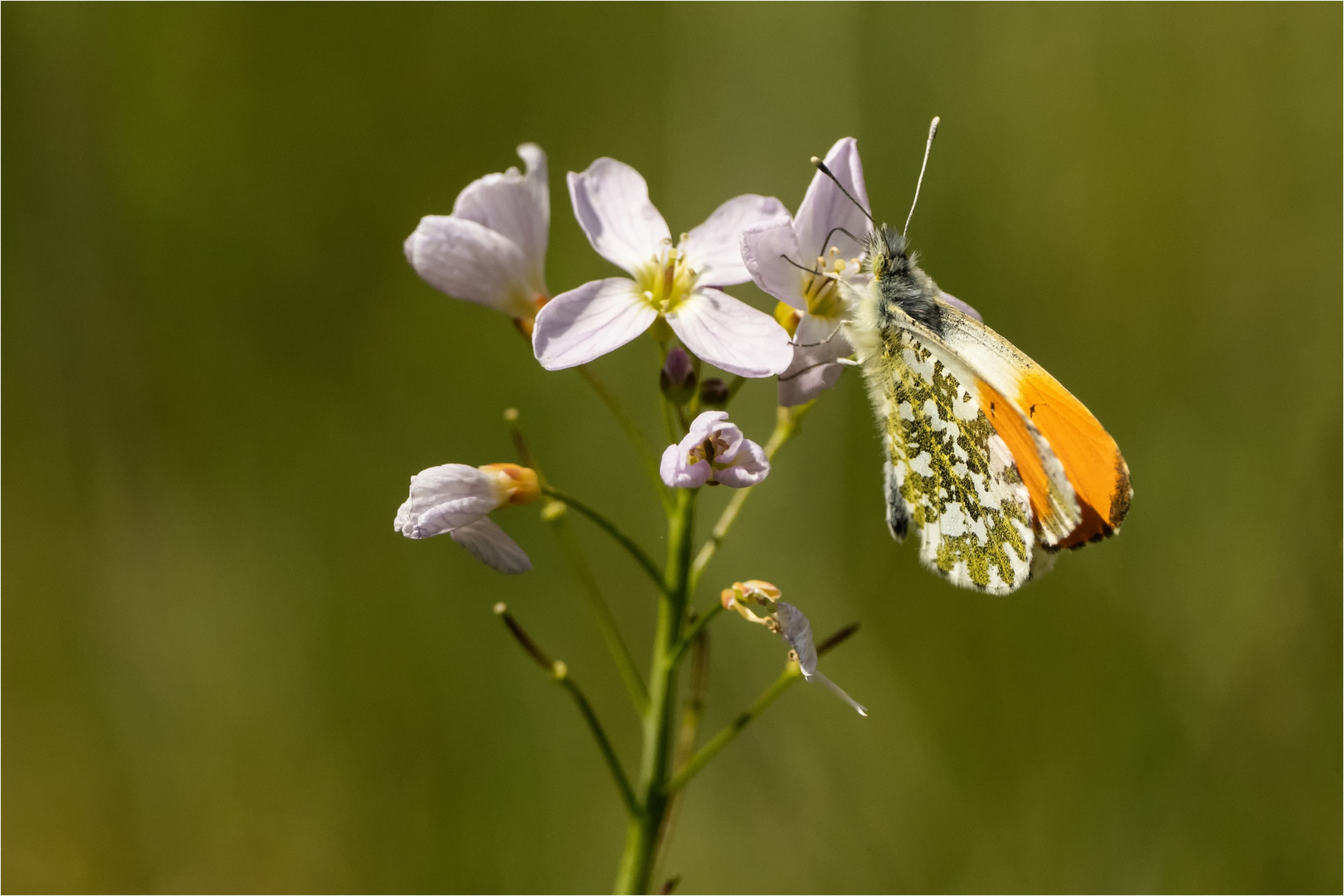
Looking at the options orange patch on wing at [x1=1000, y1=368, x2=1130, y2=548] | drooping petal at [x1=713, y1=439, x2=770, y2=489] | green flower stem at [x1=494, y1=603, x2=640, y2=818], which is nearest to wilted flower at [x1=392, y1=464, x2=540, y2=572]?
green flower stem at [x1=494, y1=603, x2=640, y2=818]

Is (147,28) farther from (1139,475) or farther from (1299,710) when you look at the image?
(1299,710)

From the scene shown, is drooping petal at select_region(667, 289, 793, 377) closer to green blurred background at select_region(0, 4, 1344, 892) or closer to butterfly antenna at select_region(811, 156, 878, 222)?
butterfly antenna at select_region(811, 156, 878, 222)

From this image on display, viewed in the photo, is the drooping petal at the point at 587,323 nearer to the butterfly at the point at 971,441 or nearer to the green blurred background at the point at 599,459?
the butterfly at the point at 971,441

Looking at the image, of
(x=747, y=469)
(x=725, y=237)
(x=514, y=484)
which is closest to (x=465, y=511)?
(x=514, y=484)

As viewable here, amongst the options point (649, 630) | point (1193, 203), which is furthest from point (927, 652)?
point (1193, 203)

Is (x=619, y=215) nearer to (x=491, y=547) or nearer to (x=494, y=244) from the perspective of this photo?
(x=494, y=244)

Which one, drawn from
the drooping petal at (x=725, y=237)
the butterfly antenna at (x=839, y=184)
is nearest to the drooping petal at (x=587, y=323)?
the drooping petal at (x=725, y=237)
